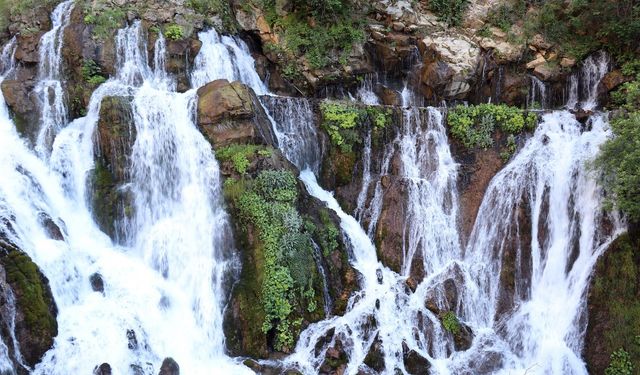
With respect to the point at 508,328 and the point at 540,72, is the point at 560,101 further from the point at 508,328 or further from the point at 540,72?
the point at 508,328

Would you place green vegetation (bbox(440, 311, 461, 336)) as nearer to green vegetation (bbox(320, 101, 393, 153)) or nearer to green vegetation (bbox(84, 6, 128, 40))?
green vegetation (bbox(320, 101, 393, 153))

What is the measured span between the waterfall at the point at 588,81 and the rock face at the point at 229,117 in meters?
10.8

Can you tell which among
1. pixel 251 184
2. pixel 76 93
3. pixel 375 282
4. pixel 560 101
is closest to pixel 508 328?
pixel 375 282

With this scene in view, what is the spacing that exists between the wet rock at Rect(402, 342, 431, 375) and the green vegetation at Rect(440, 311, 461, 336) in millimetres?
1013

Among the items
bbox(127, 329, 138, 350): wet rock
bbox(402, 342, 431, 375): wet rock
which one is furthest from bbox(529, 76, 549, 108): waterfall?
bbox(127, 329, 138, 350): wet rock

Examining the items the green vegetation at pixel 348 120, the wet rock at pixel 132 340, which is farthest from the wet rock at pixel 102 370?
the green vegetation at pixel 348 120

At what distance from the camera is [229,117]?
13383mm

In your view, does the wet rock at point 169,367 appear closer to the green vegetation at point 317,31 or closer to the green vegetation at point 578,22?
the green vegetation at point 317,31

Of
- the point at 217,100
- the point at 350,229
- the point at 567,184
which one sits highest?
the point at 217,100

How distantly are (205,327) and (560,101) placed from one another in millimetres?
13878

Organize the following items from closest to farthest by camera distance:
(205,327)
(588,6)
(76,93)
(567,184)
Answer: (205,327) → (567,184) → (76,93) → (588,6)

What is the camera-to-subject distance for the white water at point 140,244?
10680mm

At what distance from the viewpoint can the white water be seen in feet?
35.0

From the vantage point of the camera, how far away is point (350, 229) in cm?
1366
